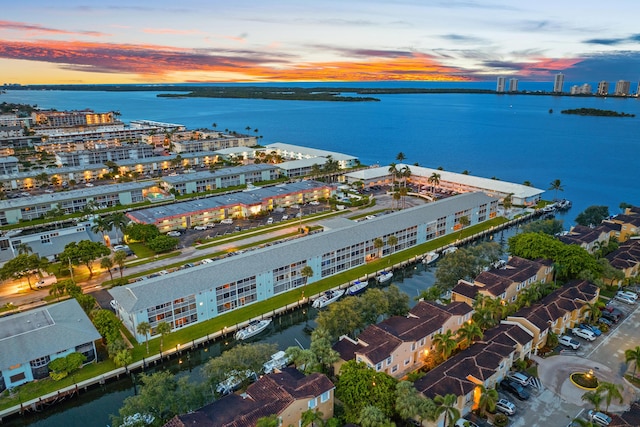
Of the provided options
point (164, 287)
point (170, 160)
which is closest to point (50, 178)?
point (170, 160)

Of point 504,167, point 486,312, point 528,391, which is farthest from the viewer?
point 504,167

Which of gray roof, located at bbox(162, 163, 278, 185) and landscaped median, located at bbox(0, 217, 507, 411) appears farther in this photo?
gray roof, located at bbox(162, 163, 278, 185)

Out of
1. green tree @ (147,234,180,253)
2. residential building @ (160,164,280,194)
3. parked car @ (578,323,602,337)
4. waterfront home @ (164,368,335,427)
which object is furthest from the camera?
residential building @ (160,164,280,194)

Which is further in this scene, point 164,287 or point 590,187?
point 590,187

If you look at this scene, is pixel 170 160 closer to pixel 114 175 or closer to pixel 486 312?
pixel 114 175

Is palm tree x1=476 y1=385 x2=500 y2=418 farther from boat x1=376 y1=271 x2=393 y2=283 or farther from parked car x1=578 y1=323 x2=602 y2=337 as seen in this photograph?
boat x1=376 y1=271 x2=393 y2=283

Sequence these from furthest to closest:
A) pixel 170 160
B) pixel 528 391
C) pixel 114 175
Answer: pixel 170 160 → pixel 114 175 → pixel 528 391

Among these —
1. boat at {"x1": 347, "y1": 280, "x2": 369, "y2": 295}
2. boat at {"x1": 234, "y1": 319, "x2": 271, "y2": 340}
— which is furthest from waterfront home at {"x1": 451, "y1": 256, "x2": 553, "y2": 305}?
boat at {"x1": 234, "y1": 319, "x2": 271, "y2": 340}
